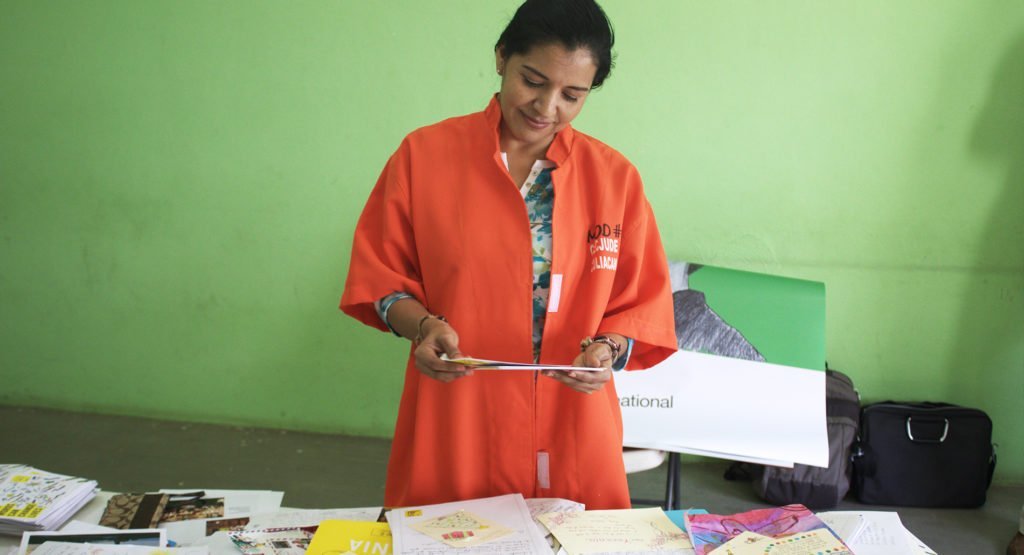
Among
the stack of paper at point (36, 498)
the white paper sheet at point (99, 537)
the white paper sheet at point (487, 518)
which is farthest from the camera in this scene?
the stack of paper at point (36, 498)

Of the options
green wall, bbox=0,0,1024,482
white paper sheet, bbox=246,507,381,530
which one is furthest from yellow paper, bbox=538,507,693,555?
green wall, bbox=0,0,1024,482

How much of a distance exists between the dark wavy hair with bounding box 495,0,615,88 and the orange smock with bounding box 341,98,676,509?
15 cm

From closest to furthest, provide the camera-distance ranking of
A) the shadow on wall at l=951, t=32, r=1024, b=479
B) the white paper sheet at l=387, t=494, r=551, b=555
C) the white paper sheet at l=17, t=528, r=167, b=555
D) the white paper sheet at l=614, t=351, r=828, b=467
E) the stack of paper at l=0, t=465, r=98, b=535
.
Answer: the white paper sheet at l=387, t=494, r=551, b=555, the white paper sheet at l=17, t=528, r=167, b=555, the stack of paper at l=0, t=465, r=98, b=535, the white paper sheet at l=614, t=351, r=828, b=467, the shadow on wall at l=951, t=32, r=1024, b=479

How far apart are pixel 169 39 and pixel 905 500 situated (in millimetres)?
3515

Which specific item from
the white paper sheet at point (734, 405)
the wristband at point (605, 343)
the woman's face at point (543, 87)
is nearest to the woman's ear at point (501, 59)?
the woman's face at point (543, 87)

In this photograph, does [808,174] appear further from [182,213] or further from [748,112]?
[182,213]

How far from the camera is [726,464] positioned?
143 inches

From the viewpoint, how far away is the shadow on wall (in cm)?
325

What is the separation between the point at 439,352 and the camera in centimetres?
140

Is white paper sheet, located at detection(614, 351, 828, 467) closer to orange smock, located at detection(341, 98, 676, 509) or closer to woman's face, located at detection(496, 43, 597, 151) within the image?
orange smock, located at detection(341, 98, 676, 509)

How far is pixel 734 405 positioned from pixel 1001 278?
1.49 m

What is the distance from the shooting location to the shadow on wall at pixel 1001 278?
3248mm

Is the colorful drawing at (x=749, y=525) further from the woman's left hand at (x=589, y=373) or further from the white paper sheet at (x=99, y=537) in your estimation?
the white paper sheet at (x=99, y=537)

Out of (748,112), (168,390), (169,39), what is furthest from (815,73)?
(168,390)
